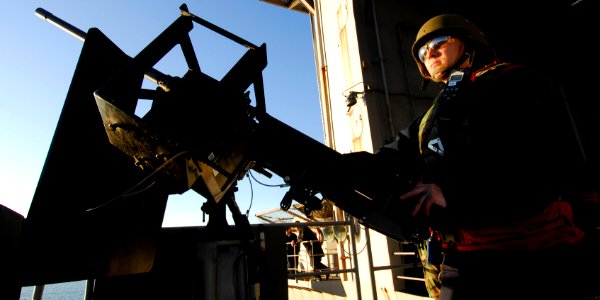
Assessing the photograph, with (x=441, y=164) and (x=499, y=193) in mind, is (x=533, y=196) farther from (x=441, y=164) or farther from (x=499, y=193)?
(x=441, y=164)

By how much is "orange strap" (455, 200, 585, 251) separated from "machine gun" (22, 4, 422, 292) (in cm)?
42

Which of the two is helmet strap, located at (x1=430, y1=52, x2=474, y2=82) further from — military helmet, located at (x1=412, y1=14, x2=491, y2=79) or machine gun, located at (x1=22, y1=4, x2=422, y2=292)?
machine gun, located at (x1=22, y1=4, x2=422, y2=292)

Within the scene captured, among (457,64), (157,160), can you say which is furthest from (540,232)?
(157,160)

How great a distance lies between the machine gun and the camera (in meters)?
1.45

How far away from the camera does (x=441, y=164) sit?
1346 mm

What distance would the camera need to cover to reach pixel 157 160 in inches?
62.6

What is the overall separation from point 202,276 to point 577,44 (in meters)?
6.79

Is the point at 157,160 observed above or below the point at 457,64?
below

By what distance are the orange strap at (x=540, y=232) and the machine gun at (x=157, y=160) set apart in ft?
1.36

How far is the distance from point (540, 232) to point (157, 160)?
191 centimetres

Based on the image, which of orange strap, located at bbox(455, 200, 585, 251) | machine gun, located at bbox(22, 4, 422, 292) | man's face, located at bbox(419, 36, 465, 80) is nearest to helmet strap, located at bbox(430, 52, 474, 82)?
man's face, located at bbox(419, 36, 465, 80)

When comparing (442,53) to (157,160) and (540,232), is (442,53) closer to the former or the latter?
(540,232)

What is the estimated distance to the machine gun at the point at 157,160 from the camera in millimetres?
1449

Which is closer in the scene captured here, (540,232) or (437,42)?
(540,232)
